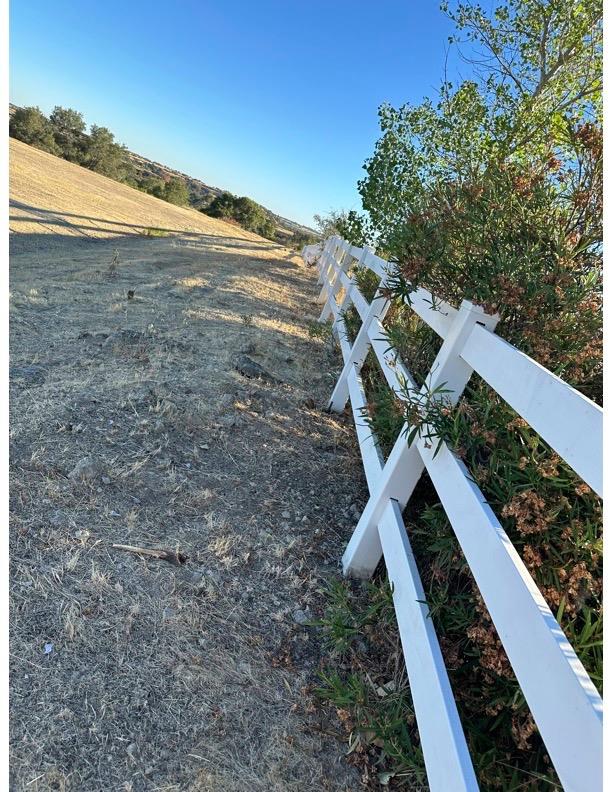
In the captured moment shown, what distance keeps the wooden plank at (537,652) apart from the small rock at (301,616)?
0.99 metres

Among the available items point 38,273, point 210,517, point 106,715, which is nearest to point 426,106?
point 38,273

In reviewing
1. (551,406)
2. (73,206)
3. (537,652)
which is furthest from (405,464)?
(73,206)

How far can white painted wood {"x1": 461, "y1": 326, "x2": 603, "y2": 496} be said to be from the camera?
46.9 inches

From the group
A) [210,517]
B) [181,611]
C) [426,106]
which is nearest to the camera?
[181,611]

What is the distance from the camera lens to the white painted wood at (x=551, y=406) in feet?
3.91

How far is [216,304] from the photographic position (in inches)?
304

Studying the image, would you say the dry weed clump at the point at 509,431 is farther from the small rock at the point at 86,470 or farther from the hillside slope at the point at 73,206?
the hillside slope at the point at 73,206

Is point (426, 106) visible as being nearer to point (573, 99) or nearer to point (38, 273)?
point (573, 99)

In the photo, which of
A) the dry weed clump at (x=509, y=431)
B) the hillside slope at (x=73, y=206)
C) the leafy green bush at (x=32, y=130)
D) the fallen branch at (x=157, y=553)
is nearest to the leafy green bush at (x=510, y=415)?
the dry weed clump at (x=509, y=431)

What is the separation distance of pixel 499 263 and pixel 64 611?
7.75ft

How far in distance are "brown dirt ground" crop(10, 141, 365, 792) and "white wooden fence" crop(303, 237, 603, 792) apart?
17.7 inches

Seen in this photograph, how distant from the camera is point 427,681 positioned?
A: 69.6 inches

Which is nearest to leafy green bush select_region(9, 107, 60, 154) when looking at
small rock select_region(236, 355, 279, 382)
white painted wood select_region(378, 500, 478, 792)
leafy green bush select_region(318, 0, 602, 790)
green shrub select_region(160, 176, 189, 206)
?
green shrub select_region(160, 176, 189, 206)

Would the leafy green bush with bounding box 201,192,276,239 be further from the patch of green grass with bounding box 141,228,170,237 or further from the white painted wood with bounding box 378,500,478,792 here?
the white painted wood with bounding box 378,500,478,792
